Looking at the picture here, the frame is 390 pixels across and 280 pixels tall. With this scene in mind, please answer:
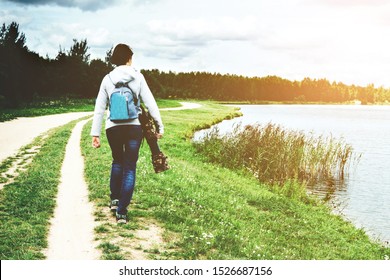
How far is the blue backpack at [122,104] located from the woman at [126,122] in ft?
0.24

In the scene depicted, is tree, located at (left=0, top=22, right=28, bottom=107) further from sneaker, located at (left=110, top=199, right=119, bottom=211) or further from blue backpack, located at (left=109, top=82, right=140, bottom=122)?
sneaker, located at (left=110, top=199, right=119, bottom=211)

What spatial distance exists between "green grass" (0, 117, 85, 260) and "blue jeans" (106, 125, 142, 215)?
117 centimetres

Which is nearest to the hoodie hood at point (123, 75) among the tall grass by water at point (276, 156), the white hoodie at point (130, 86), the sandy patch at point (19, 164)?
the white hoodie at point (130, 86)

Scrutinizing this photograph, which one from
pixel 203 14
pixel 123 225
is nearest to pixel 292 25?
pixel 203 14

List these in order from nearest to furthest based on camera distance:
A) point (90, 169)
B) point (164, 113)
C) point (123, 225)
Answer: point (123, 225), point (90, 169), point (164, 113)

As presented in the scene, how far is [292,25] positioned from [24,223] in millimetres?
5985

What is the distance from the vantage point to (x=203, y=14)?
26.3 ft

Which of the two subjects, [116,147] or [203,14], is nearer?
[116,147]

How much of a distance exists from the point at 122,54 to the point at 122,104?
0.71m

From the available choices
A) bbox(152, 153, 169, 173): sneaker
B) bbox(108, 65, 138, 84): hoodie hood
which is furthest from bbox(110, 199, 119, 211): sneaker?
bbox(108, 65, 138, 84): hoodie hood

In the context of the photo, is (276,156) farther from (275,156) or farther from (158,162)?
(158,162)

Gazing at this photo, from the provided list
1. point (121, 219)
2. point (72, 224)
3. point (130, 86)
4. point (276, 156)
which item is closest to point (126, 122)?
point (130, 86)
